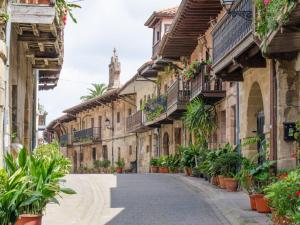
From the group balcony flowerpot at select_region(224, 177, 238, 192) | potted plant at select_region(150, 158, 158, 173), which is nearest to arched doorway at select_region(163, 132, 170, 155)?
potted plant at select_region(150, 158, 158, 173)

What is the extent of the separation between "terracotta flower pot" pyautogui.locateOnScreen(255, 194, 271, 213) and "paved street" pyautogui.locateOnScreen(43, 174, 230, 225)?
2.46ft

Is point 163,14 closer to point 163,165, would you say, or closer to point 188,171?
point 163,165

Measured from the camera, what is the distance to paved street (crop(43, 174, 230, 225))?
13.0 meters

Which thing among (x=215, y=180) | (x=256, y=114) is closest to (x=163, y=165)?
(x=215, y=180)

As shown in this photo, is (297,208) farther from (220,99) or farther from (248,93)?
(220,99)

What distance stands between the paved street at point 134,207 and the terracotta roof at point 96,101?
25.2m

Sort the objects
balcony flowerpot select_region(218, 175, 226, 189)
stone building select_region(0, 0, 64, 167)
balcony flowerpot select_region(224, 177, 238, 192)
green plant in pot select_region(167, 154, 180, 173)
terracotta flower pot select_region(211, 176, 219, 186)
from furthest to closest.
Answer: green plant in pot select_region(167, 154, 180, 173) < terracotta flower pot select_region(211, 176, 219, 186) < balcony flowerpot select_region(218, 175, 226, 189) < balcony flowerpot select_region(224, 177, 238, 192) < stone building select_region(0, 0, 64, 167)

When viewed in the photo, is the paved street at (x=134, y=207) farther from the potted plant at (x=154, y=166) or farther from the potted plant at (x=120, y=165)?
the potted plant at (x=120, y=165)

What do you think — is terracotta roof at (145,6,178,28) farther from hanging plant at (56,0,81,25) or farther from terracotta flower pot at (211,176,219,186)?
hanging plant at (56,0,81,25)

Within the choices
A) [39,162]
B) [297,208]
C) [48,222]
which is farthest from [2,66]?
[297,208]

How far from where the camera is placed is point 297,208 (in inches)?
360

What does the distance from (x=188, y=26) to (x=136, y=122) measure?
1660 centimetres

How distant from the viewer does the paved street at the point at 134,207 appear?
511 inches

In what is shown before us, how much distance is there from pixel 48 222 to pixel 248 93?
8.30 m
